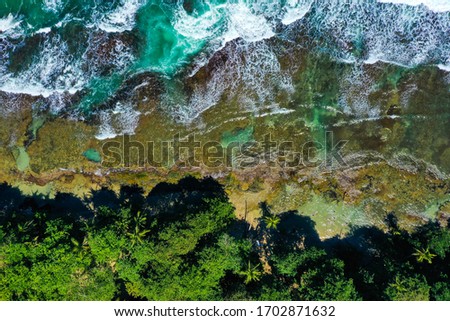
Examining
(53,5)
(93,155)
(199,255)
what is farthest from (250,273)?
(53,5)

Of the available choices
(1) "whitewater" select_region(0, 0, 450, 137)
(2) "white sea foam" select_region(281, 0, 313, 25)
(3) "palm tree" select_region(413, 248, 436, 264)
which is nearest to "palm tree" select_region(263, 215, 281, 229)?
(1) "whitewater" select_region(0, 0, 450, 137)

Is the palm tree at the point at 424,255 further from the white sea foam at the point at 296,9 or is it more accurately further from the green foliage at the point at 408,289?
the white sea foam at the point at 296,9

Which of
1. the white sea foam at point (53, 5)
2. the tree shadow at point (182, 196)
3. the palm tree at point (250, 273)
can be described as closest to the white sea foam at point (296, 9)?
the tree shadow at point (182, 196)

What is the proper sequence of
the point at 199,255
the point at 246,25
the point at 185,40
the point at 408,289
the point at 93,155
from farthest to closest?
the point at 93,155 < the point at 185,40 < the point at 246,25 < the point at 199,255 < the point at 408,289

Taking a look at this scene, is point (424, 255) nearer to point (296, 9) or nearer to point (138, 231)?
point (296, 9)

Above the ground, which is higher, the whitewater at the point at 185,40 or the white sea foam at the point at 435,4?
the white sea foam at the point at 435,4

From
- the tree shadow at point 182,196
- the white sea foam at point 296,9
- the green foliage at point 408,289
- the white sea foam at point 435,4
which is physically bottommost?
the green foliage at point 408,289

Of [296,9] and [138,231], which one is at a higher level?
[296,9]

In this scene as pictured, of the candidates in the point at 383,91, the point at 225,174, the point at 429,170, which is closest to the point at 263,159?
the point at 225,174
